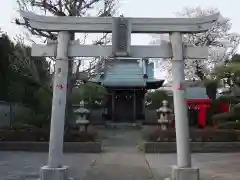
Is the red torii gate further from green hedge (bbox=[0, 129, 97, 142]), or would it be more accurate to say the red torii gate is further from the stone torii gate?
the stone torii gate

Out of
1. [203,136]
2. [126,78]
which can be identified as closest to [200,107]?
[126,78]

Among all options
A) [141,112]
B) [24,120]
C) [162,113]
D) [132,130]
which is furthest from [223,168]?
[141,112]

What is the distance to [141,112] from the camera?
37531 millimetres

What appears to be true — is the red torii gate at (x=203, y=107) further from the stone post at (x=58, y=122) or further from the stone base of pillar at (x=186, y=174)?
the stone post at (x=58, y=122)

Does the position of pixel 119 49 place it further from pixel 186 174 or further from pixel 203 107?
pixel 203 107

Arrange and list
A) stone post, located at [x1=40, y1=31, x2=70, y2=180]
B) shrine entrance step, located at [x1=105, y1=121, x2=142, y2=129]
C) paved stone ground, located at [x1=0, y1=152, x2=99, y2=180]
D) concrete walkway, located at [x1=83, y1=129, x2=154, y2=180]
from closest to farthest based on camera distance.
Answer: stone post, located at [x1=40, y1=31, x2=70, y2=180]
concrete walkway, located at [x1=83, y1=129, x2=154, y2=180]
paved stone ground, located at [x1=0, y1=152, x2=99, y2=180]
shrine entrance step, located at [x1=105, y1=121, x2=142, y2=129]

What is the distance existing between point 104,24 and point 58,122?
258 cm

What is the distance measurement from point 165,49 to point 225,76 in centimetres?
456

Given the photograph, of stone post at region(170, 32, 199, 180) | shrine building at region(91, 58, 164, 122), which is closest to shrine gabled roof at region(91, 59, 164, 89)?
shrine building at region(91, 58, 164, 122)

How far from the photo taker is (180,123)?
1056 cm

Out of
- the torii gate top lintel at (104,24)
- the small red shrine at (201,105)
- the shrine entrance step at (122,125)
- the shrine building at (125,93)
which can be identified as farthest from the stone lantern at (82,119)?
the torii gate top lintel at (104,24)

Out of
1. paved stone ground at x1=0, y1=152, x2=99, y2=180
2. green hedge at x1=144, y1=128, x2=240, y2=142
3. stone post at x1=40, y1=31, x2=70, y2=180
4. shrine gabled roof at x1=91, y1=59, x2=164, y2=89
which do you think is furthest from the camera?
shrine gabled roof at x1=91, y1=59, x2=164, y2=89

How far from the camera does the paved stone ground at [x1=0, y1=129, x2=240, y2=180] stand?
1191 centimetres

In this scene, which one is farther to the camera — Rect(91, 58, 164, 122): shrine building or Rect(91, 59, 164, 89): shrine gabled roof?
Rect(91, 58, 164, 122): shrine building
